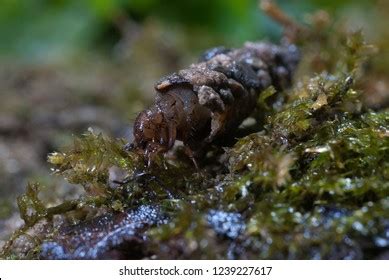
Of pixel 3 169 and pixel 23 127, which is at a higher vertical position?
pixel 23 127

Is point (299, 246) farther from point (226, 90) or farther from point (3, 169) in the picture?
point (3, 169)

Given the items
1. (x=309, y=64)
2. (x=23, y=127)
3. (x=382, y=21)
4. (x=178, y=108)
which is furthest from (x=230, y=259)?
(x=382, y=21)

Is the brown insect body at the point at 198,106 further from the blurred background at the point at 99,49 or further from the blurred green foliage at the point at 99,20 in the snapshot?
the blurred green foliage at the point at 99,20

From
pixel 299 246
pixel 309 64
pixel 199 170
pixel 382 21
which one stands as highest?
pixel 382 21

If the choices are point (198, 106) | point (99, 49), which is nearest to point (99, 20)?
point (99, 49)

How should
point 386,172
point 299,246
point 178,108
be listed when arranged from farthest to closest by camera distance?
point 178,108 < point 386,172 < point 299,246

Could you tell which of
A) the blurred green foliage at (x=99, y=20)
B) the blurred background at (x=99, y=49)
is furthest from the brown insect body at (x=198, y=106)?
the blurred green foliage at (x=99, y=20)

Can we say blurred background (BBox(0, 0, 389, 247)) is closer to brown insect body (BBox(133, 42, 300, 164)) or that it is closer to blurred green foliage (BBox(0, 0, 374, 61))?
blurred green foliage (BBox(0, 0, 374, 61))

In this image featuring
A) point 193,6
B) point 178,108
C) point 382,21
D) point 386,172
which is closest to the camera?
point 386,172

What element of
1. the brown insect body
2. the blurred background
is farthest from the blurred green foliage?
the brown insect body
